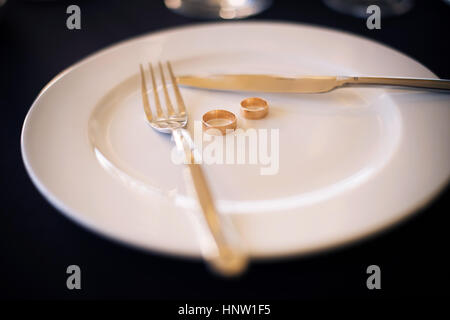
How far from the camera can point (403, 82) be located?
1.73 ft

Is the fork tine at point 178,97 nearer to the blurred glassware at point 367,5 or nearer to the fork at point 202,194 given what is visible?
the fork at point 202,194

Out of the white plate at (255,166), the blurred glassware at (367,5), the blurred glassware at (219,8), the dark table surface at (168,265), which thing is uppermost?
the blurred glassware at (219,8)

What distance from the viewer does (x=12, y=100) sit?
618 millimetres

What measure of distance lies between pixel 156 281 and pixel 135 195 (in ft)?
0.26

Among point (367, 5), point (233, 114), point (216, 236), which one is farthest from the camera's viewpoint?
point (367, 5)

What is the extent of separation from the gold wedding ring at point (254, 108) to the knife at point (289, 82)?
0.11 feet

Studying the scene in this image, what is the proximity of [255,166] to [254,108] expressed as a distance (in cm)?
12

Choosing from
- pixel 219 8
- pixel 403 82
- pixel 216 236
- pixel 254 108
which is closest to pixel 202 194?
pixel 216 236

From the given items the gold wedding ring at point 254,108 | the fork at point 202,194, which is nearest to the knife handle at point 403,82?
the gold wedding ring at point 254,108

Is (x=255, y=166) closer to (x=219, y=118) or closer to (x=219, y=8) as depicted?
(x=219, y=118)

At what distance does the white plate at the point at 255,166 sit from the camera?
1.17 feet
